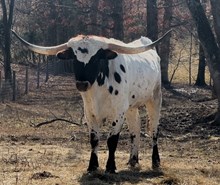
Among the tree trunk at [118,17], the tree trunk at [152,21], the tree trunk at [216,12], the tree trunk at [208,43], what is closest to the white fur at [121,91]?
the tree trunk at [208,43]

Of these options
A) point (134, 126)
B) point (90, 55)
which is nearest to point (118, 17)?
point (134, 126)

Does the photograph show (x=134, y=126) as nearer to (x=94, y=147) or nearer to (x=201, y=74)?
(x=94, y=147)

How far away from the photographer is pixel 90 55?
25.5 feet

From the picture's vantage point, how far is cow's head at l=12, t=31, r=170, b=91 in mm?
7602

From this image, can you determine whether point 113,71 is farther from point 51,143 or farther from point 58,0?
point 58,0

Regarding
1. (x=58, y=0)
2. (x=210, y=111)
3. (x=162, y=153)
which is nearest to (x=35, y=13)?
(x=58, y=0)

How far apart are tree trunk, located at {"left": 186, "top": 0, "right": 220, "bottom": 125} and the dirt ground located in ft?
3.98

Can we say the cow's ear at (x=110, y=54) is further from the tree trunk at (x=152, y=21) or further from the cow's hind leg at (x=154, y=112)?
the tree trunk at (x=152, y=21)

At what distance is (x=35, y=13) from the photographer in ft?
131

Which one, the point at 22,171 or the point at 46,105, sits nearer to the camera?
the point at 22,171

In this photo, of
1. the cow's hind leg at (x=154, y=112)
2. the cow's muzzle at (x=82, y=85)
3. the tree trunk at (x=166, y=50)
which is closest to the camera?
the cow's muzzle at (x=82, y=85)

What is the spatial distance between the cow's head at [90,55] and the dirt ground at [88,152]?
146 cm

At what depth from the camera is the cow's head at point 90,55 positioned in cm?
760

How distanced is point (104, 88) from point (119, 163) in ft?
6.32
